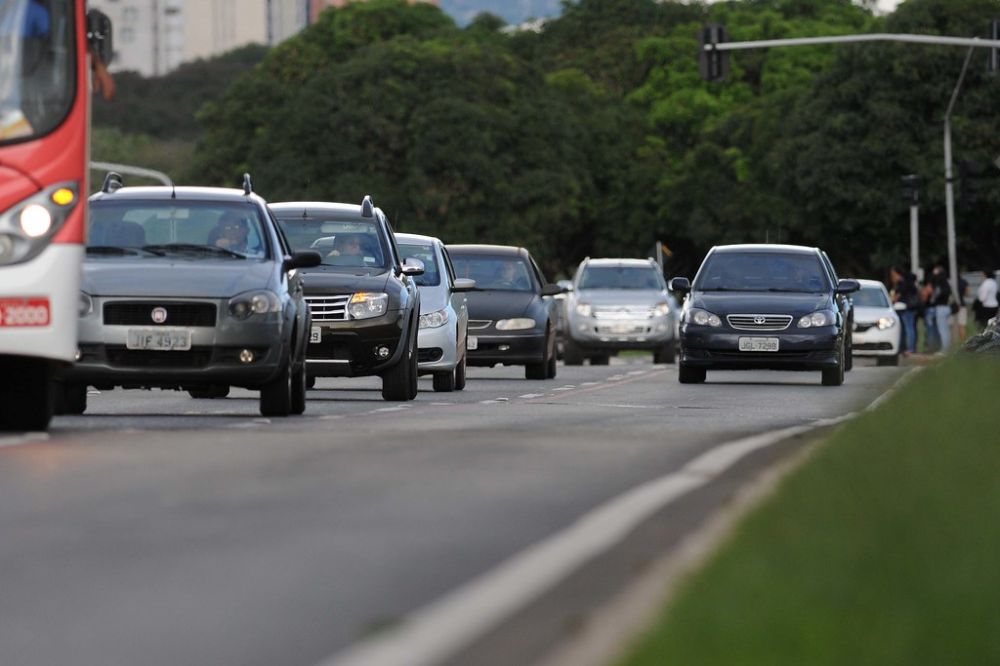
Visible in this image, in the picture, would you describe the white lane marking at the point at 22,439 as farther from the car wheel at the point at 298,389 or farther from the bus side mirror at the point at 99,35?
the car wheel at the point at 298,389

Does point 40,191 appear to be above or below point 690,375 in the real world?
above

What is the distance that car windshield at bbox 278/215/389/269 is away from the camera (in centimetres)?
2381

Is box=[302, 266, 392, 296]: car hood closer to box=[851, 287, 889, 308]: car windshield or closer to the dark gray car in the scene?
the dark gray car

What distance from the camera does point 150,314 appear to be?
17.5 m

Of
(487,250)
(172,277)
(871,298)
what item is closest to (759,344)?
(487,250)

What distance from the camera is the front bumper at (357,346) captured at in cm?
2280

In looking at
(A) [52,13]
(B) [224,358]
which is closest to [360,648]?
(A) [52,13]

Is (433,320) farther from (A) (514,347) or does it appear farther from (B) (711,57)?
(B) (711,57)

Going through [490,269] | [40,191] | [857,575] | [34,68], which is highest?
[34,68]

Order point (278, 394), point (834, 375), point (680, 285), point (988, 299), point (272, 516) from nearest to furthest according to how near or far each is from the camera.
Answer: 1. point (272, 516)
2. point (278, 394)
3. point (834, 375)
4. point (680, 285)
5. point (988, 299)

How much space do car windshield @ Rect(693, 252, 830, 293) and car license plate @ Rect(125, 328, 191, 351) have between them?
13.7m

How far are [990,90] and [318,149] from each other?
2280cm

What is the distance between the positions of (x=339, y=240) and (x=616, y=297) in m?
18.5

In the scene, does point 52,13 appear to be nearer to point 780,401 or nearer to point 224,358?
point 224,358
